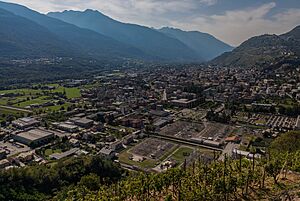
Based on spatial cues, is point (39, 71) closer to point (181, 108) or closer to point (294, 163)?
point (181, 108)

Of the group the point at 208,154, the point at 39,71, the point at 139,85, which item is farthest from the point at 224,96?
the point at 39,71

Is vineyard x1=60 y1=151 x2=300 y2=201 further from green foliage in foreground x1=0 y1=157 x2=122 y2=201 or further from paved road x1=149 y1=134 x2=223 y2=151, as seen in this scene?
paved road x1=149 y1=134 x2=223 y2=151

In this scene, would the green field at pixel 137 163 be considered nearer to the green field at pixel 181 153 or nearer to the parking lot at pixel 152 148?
the parking lot at pixel 152 148

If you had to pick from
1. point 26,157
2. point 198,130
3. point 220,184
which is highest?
point 220,184

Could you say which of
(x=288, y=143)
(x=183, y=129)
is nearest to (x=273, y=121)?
(x=183, y=129)

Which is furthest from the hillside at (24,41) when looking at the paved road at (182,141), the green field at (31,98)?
the paved road at (182,141)

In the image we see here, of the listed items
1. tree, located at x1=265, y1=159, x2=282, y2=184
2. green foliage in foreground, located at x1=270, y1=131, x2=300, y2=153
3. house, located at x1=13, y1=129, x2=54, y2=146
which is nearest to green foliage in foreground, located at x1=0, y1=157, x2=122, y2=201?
house, located at x1=13, y1=129, x2=54, y2=146

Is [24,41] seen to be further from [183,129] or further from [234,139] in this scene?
[234,139]
